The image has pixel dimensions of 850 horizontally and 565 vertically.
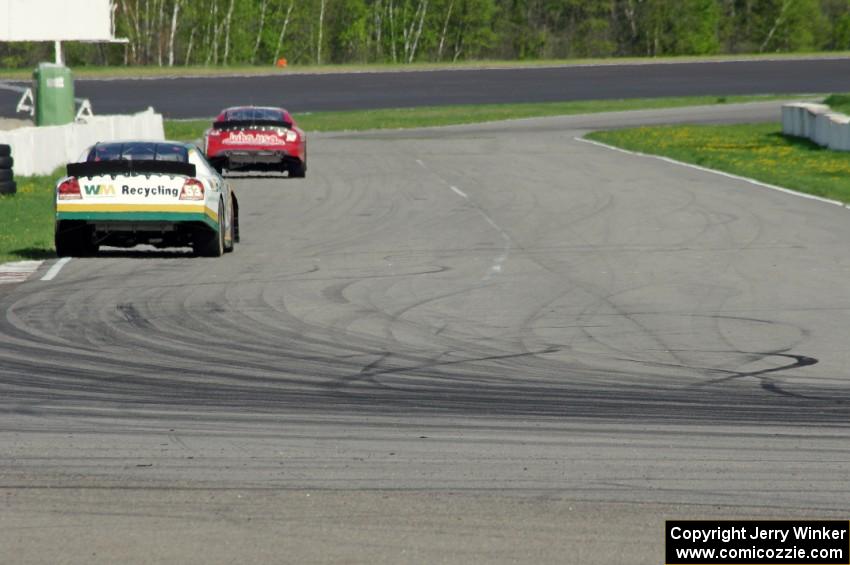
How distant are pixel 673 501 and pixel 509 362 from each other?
401cm

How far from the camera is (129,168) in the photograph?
667 inches

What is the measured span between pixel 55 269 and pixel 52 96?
29141 millimetres

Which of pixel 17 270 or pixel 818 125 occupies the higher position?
pixel 17 270

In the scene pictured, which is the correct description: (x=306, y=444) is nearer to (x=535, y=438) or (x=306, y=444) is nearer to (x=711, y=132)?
(x=535, y=438)

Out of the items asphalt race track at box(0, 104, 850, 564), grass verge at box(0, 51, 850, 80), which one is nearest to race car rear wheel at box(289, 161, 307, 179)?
asphalt race track at box(0, 104, 850, 564)

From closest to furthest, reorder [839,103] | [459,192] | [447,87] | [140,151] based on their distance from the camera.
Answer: [140,151]
[459,192]
[839,103]
[447,87]

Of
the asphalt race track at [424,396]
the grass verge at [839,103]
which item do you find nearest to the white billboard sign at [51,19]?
the grass verge at [839,103]

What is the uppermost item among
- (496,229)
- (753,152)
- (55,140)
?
(55,140)

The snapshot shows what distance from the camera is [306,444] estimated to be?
26.5 ft

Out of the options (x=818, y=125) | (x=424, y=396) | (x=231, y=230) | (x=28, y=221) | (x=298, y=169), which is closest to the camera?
(x=424, y=396)

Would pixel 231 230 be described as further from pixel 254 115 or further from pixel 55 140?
pixel 55 140

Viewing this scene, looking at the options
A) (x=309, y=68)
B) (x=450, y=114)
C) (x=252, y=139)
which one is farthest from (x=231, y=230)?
(x=309, y=68)

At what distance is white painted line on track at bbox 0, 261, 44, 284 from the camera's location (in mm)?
15570

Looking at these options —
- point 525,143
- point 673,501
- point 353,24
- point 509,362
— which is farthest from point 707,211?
point 353,24
